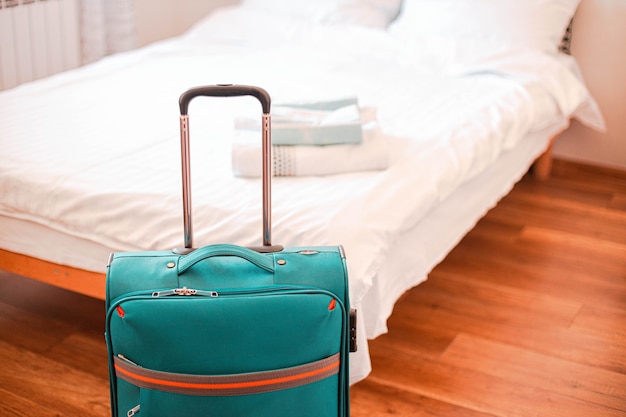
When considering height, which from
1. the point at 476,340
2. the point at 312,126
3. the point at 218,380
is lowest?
the point at 476,340

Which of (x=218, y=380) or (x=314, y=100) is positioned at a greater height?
(x=314, y=100)

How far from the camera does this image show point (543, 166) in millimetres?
3377

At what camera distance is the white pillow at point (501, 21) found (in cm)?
302

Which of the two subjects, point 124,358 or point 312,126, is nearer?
point 124,358

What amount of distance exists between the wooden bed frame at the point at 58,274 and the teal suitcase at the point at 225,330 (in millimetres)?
454

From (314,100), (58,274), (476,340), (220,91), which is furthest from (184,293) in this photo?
(476,340)

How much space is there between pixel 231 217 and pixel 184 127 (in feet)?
1.11

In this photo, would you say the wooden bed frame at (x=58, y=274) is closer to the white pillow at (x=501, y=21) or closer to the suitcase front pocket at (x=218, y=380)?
the suitcase front pocket at (x=218, y=380)

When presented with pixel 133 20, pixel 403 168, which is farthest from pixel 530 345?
pixel 133 20

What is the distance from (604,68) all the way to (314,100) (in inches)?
66.8

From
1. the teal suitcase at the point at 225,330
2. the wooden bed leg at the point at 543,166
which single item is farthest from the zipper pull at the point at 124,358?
the wooden bed leg at the point at 543,166

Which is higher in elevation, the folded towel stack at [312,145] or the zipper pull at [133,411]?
the folded towel stack at [312,145]

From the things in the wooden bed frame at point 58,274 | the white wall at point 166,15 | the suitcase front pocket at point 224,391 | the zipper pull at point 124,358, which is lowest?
the wooden bed frame at point 58,274

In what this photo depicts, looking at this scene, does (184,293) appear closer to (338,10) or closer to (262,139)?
(262,139)
